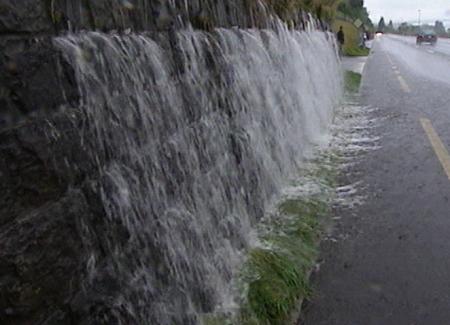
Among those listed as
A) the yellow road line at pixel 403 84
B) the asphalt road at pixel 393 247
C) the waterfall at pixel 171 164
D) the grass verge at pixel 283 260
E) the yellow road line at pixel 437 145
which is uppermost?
the waterfall at pixel 171 164

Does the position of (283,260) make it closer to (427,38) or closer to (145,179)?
(145,179)

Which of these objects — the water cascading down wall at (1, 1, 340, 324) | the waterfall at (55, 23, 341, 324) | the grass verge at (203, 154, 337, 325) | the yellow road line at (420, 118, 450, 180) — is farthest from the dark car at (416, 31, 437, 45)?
the water cascading down wall at (1, 1, 340, 324)

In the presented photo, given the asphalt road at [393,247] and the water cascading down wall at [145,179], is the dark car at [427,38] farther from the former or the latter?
the water cascading down wall at [145,179]

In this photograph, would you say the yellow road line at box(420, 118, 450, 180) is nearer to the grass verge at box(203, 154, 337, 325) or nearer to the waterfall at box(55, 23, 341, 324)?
the grass verge at box(203, 154, 337, 325)

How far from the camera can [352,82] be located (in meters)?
18.1

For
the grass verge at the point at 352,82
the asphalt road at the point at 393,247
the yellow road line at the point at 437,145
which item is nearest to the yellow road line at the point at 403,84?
the grass verge at the point at 352,82

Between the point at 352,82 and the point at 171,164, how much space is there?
15.6 meters

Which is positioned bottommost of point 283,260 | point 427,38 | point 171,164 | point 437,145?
point 427,38

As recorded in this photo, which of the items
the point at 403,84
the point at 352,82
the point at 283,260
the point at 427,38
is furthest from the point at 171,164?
the point at 427,38

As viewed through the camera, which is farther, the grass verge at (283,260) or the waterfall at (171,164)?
the grass verge at (283,260)

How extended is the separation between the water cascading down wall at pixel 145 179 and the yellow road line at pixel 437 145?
297 centimetres

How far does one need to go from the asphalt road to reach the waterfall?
725 mm

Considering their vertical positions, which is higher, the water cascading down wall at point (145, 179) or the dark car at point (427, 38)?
the water cascading down wall at point (145, 179)

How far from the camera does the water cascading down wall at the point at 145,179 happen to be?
221 centimetres
